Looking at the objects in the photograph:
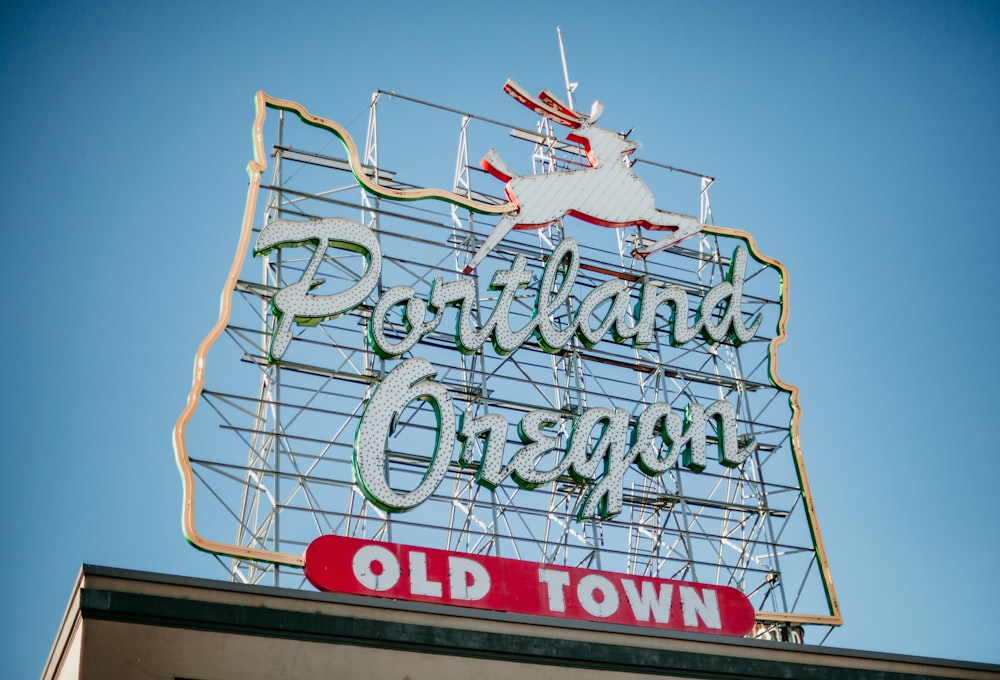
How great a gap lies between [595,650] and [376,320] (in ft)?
20.3

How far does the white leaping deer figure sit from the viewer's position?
67.8ft

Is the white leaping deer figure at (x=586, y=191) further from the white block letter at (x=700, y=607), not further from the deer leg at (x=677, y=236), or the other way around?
the white block letter at (x=700, y=607)

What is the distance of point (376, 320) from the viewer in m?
18.1

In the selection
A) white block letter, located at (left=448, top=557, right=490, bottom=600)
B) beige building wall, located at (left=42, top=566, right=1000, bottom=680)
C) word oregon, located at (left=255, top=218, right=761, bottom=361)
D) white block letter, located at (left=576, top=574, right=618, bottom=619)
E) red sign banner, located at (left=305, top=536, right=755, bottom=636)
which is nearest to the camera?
beige building wall, located at (left=42, top=566, right=1000, bottom=680)

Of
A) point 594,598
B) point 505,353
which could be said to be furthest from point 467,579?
point 505,353

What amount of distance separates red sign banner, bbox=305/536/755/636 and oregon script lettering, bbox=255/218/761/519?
53.3 inches

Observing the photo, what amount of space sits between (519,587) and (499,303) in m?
5.17

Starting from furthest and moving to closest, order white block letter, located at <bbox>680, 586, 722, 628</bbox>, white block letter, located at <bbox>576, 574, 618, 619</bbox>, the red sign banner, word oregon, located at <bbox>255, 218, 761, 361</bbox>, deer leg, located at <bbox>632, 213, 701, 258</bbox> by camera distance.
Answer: deer leg, located at <bbox>632, 213, 701, 258</bbox> < word oregon, located at <bbox>255, 218, 761, 361</bbox> < white block letter, located at <bbox>680, 586, 722, 628</bbox> < white block letter, located at <bbox>576, 574, 618, 619</bbox> < the red sign banner

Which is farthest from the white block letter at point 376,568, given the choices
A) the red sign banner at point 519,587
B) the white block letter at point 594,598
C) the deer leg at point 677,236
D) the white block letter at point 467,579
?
the deer leg at point 677,236

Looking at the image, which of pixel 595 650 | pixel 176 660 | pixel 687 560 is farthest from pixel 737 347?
pixel 176 660

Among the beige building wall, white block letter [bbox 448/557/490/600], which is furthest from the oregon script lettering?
the beige building wall

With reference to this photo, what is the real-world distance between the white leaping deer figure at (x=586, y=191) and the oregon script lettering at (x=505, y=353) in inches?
32.2

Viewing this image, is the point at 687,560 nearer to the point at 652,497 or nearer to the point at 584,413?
the point at 652,497

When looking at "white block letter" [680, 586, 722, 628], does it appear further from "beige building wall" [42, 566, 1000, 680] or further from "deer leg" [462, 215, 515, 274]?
"deer leg" [462, 215, 515, 274]
